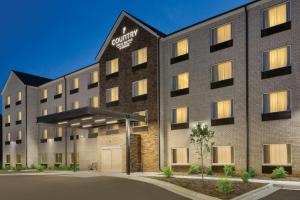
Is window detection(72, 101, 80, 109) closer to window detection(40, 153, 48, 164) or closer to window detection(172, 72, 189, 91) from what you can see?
window detection(40, 153, 48, 164)

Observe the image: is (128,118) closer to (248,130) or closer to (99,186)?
(248,130)

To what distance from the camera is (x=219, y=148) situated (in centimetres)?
3055

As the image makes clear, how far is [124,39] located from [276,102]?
1751cm

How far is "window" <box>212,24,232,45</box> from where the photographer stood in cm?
3058

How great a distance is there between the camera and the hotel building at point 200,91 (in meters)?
27.1

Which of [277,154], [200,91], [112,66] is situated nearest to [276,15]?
[200,91]

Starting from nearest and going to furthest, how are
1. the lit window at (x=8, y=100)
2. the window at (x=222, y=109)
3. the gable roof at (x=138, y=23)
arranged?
the window at (x=222, y=109), the gable roof at (x=138, y=23), the lit window at (x=8, y=100)

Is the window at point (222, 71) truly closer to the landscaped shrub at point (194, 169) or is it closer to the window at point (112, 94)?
the landscaped shrub at point (194, 169)

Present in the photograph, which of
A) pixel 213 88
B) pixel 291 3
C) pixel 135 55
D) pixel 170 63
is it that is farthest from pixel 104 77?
pixel 291 3

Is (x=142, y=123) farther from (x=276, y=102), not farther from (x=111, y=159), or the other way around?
(x=276, y=102)

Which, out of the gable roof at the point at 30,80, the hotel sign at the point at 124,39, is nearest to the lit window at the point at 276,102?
the hotel sign at the point at 124,39

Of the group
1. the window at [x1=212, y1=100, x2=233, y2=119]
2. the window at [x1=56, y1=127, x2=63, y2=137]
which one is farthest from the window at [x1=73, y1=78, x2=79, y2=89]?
the window at [x1=212, y1=100, x2=233, y2=119]

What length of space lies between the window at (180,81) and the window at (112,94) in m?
7.54

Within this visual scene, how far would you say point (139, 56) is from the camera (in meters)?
37.3
